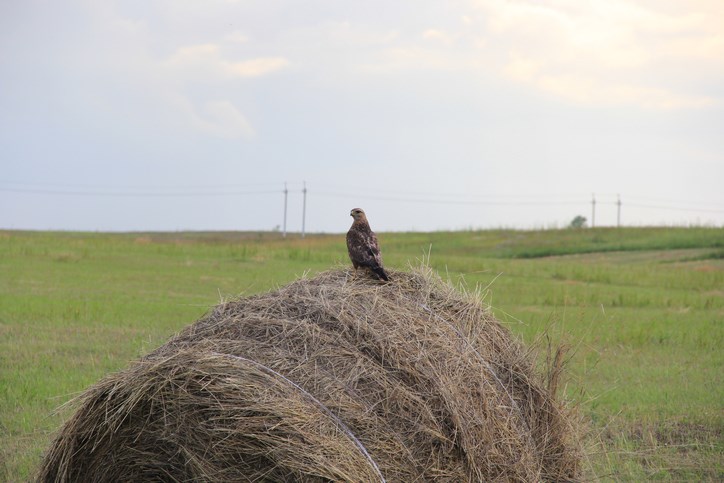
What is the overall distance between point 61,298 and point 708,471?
48.7 ft

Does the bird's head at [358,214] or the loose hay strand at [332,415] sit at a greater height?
the bird's head at [358,214]

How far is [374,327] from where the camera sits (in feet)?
17.5

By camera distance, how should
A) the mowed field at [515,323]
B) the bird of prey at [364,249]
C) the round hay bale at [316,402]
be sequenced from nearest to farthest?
the round hay bale at [316,402], the bird of prey at [364,249], the mowed field at [515,323]

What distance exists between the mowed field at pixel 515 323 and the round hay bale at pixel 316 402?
0.69 meters

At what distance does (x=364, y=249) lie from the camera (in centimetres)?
612

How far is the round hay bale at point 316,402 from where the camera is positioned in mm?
4543

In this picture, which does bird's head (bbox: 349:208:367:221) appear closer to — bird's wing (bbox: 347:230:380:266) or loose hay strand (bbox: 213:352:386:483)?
bird's wing (bbox: 347:230:380:266)

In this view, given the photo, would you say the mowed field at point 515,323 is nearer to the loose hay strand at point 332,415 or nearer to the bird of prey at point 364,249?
the bird of prey at point 364,249

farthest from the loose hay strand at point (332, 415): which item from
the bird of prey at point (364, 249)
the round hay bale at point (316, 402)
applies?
the bird of prey at point (364, 249)

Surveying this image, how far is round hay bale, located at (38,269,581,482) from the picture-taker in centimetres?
454

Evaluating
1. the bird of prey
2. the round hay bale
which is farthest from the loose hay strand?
the bird of prey

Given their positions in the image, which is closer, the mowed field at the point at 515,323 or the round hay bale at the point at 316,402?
the round hay bale at the point at 316,402

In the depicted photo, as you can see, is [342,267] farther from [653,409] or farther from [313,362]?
[653,409]

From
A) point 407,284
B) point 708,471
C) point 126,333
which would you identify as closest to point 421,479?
point 407,284
